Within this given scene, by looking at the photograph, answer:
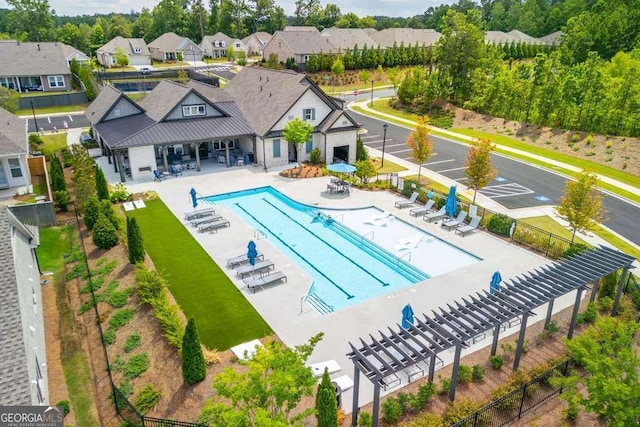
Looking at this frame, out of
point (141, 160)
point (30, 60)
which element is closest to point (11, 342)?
point (141, 160)

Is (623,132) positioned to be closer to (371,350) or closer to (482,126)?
(482,126)

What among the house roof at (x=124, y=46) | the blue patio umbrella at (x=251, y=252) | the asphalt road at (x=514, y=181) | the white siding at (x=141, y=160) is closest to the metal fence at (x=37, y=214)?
the white siding at (x=141, y=160)

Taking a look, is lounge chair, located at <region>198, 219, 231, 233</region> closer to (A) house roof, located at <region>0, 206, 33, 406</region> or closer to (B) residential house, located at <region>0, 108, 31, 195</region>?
(A) house roof, located at <region>0, 206, 33, 406</region>

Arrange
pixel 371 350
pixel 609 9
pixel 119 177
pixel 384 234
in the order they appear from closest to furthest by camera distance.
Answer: pixel 371 350 < pixel 384 234 < pixel 119 177 < pixel 609 9

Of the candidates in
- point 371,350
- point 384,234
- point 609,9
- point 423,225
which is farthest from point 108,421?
point 609,9

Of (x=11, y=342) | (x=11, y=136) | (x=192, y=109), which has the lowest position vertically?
(x=11, y=342)

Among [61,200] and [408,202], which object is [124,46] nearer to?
[61,200]

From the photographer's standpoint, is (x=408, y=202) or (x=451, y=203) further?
(x=408, y=202)
